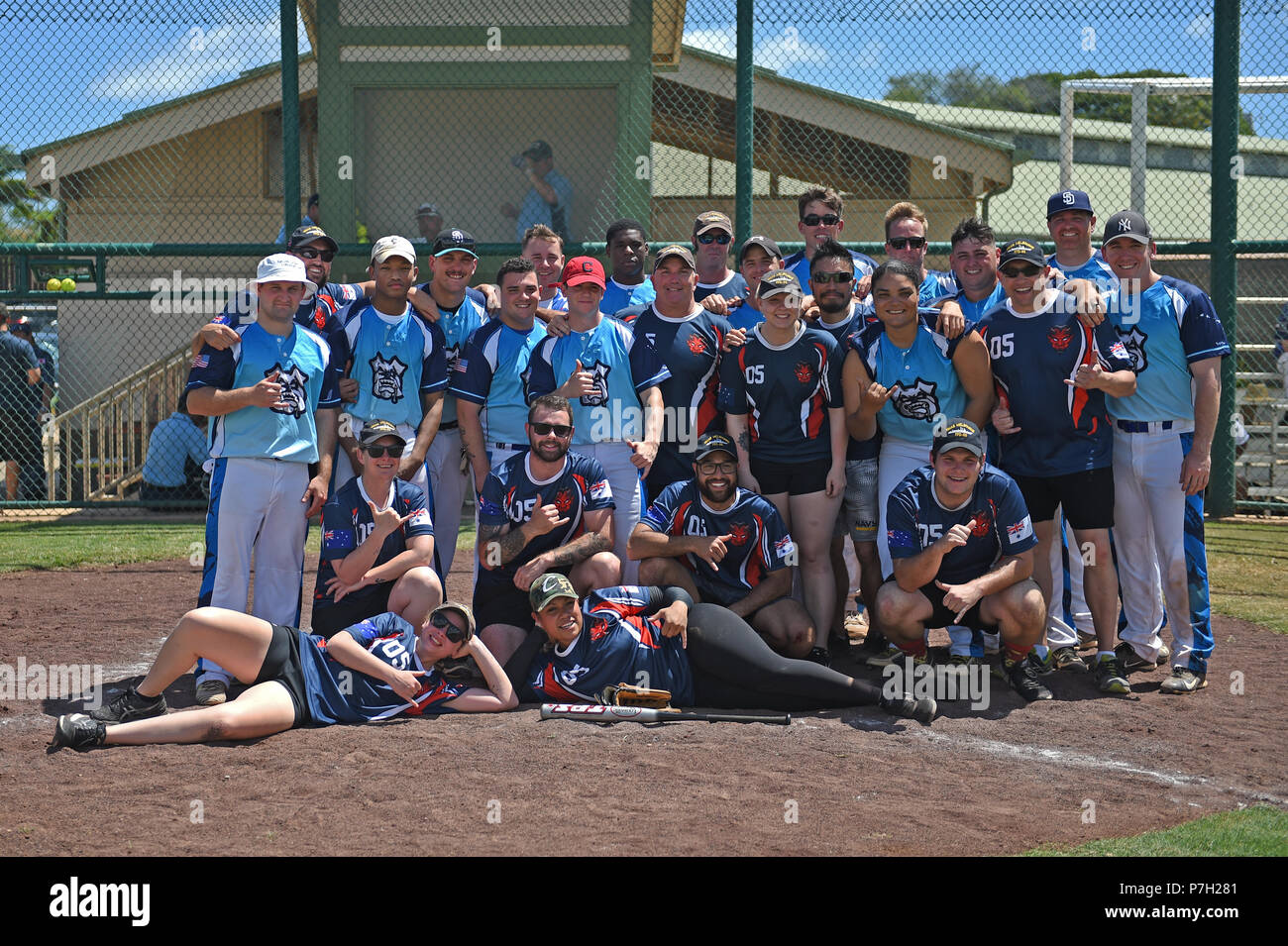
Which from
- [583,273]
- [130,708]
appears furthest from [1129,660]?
[130,708]

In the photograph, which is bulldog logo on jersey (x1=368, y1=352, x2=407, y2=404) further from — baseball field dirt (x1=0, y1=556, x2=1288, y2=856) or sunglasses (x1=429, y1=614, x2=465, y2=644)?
baseball field dirt (x1=0, y1=556, x2=1288, y2=856)

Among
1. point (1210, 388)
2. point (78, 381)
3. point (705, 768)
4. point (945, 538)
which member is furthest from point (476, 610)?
point (78, 381)

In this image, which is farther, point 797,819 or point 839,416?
point 839,416

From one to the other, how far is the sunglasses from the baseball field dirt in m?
0.38

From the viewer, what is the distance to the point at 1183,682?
608cm

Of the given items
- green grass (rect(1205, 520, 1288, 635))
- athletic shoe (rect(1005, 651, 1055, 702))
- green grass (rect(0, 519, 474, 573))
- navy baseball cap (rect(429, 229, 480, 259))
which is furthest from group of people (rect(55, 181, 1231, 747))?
green grass (rect(0, 519, 474, 573))

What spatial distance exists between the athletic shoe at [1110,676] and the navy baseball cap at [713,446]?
2.03 metres

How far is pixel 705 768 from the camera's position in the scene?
491 cm

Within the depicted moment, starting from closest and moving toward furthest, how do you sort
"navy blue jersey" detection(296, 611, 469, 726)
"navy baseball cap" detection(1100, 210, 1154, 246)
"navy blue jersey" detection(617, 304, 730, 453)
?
"navy blue jersey" detection(296, 611, 469, 726)
"navy baseball cap" detection(1100, 210, 1154, 246)
"navy blue jersey" detection(617, 304, 730, 453)

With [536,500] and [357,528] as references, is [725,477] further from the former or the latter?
[357,528]

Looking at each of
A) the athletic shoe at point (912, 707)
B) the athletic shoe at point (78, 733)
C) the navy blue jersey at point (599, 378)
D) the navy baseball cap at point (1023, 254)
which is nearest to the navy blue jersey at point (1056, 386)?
the navy baseball cap at point (1023, 254)

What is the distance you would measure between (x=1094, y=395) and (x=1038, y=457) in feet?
1.33

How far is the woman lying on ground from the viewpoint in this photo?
17.1 feet

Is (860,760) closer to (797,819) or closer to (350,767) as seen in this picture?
(797,819)
